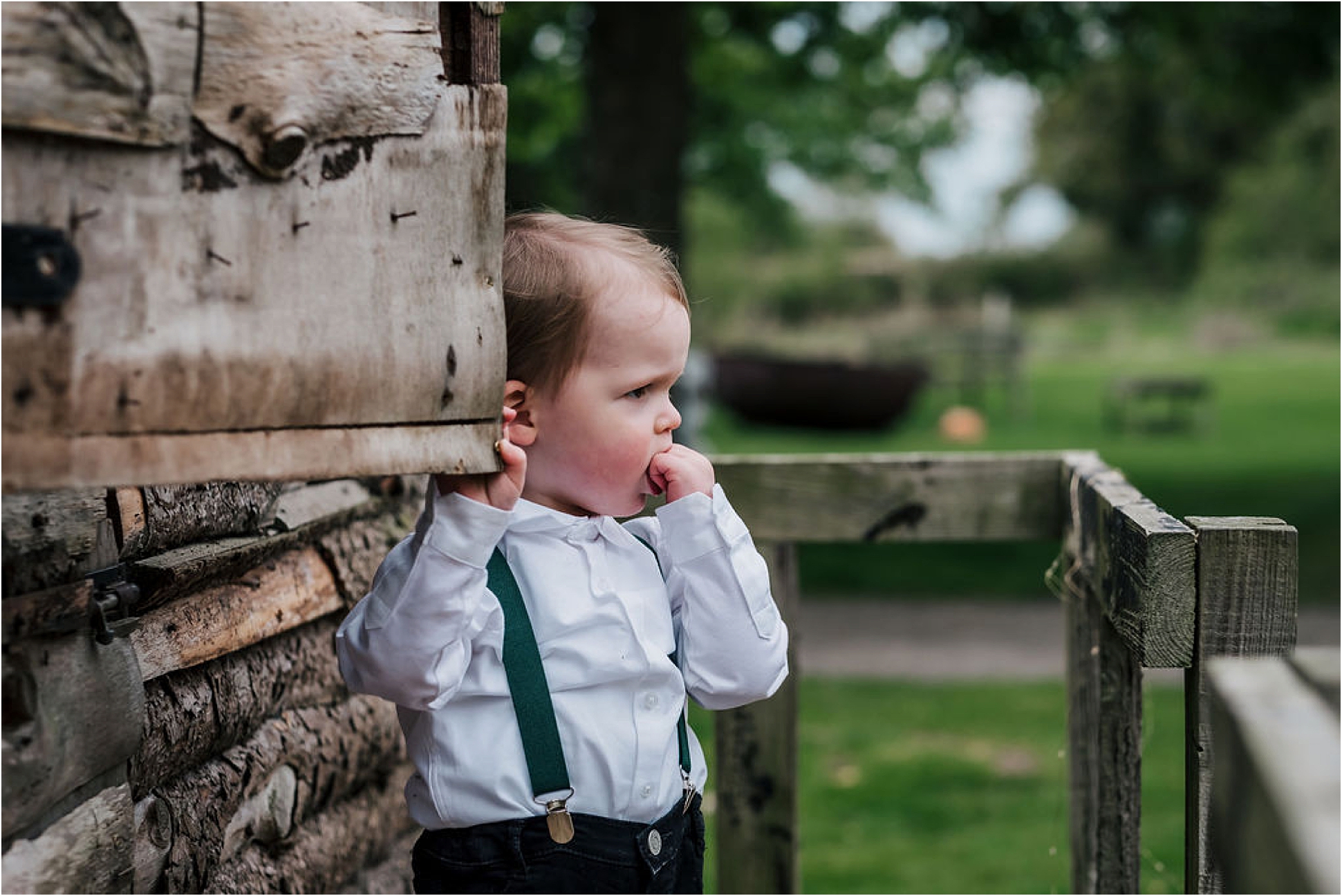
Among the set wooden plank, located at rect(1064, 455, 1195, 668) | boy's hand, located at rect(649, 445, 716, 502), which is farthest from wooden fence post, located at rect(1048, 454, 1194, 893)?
boy's hand, located at rect(649, 445, 716, 502)

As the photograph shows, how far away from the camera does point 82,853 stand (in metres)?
1.65

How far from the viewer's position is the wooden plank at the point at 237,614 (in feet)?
6.29

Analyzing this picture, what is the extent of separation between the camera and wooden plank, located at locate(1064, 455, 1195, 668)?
1855 mm

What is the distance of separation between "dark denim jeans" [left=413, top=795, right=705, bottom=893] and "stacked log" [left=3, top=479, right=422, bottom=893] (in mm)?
406

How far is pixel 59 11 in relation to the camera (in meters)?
1.23

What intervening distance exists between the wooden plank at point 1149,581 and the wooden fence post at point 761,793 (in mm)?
938

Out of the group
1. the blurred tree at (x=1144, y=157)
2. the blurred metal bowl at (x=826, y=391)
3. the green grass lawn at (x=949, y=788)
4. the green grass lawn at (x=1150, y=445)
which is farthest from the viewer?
the blurred tree at (x=1144, y=157)

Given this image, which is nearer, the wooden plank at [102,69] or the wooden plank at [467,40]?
the wooden plank at [102,69]

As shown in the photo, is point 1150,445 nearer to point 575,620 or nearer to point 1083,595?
point 1083,595

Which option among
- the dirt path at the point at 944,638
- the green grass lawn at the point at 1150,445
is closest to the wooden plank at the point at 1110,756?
the dirt path at the point at 944,638

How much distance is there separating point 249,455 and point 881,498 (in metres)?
1.81

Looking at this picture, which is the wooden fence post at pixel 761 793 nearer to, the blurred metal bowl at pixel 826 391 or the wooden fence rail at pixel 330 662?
the wooden fence rail at pixel 330 662

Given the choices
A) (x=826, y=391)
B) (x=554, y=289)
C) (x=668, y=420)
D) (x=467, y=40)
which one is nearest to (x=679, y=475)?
(x=668, y=420)

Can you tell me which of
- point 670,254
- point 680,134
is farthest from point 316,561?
point 680,134
